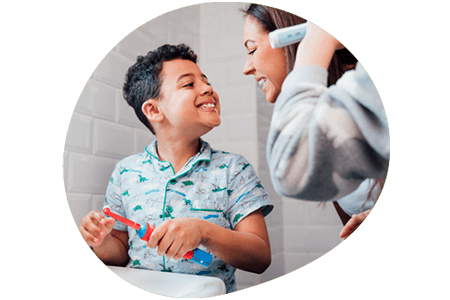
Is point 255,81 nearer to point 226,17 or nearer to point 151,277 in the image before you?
point 226,17

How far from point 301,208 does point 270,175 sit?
9 cm

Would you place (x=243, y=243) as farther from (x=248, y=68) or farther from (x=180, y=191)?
(x=248, y=68)

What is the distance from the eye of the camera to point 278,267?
79cm

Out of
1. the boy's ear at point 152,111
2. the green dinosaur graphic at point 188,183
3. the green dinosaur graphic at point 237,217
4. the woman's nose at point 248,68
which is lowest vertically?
the green dinosaur graphic at point 237,217

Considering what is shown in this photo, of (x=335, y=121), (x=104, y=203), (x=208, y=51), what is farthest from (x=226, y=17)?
(x=104, y=203)

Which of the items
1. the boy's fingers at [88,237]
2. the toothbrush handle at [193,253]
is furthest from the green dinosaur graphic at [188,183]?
the boy's fingers at [88,237]

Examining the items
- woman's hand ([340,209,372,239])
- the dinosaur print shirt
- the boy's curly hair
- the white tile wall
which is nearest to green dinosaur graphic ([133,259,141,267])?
the dinosaur print shirt

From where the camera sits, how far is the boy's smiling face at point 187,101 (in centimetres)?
80

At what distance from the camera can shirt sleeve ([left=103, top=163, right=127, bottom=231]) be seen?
2.69ft

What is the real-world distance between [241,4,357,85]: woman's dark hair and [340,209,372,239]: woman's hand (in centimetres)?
27

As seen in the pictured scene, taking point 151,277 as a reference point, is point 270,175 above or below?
above

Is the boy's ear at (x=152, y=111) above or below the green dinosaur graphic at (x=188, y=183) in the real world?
above

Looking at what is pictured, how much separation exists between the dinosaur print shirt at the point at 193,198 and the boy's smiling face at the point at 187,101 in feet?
0.16

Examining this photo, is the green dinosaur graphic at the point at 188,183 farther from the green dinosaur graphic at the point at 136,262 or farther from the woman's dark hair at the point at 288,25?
the woman's dark hair at the point at 288,25
